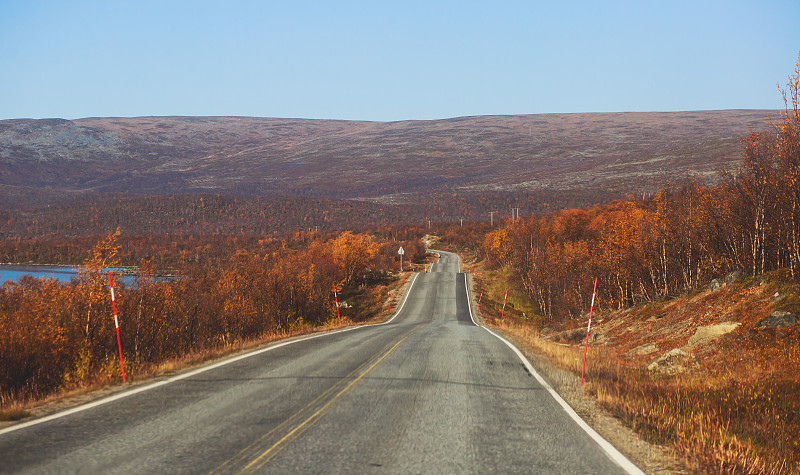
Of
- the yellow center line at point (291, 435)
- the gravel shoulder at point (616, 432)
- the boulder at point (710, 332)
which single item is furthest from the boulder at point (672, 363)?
the yellow center line at point (291, 435)

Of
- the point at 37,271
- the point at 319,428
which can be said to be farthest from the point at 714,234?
the point at 37,271

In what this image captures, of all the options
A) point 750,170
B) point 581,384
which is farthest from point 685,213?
point 581,384

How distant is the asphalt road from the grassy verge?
1.04 m

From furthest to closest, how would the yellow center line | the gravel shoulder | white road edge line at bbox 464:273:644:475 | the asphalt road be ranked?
the gravel shoulder < white road edge line at bbox 464:273:644:475 < the asphalt road < the yellow center line

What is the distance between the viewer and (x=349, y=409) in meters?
7.40

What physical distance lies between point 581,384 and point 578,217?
9454 centimetres

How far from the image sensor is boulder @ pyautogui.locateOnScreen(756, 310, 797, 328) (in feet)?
40.3

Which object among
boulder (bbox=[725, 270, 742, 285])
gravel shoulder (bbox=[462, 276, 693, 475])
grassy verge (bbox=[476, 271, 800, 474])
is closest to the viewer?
gravel shoulder (bbox=[462, 276, 693, 475])

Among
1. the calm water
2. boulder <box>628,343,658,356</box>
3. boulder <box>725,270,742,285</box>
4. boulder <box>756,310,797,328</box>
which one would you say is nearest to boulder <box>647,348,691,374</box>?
boulder <box>756,310,797,328</box>

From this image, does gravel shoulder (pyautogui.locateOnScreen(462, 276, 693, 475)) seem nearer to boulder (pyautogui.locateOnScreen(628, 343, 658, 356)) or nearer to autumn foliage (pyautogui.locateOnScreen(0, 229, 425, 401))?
boulder (pyautogui.locateOnScreen(628, 343, 658, 356))

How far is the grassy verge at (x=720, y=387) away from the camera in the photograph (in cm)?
588

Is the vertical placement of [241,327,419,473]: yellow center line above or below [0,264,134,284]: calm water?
above

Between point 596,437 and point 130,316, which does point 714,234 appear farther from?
point 130,316

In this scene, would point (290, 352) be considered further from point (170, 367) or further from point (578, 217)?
point (578, 217)
